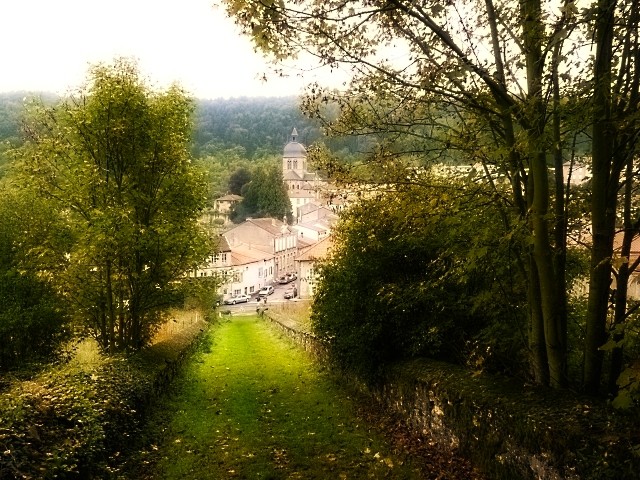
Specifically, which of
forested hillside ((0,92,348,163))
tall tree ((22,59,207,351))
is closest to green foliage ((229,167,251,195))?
forested hillside ((0,92,348,163))

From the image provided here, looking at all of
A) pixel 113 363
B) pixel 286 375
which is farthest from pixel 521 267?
pixel 286 375

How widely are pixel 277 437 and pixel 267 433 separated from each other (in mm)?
373

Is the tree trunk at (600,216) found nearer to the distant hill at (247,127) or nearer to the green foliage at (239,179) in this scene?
the green foliage at (239,179)

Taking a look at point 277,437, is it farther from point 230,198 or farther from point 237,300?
point 230,198

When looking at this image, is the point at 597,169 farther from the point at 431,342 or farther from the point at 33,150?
the point at 33,150

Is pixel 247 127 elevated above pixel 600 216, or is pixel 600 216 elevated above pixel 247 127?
pixel 247 127

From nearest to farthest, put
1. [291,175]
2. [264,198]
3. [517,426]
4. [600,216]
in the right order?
1. [600,216]
2. [517,426]
3. [264,198]
4. [291,175]

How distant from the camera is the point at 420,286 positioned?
32.1 feet

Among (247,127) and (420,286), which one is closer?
(420,286)

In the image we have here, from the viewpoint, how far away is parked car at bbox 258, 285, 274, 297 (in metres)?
70.1

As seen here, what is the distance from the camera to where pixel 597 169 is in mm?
5738

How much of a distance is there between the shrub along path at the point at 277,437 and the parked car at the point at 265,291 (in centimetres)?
5425

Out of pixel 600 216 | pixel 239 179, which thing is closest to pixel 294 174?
pixel 239 179

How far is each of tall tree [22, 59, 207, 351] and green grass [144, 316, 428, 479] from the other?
3395 millimetres
